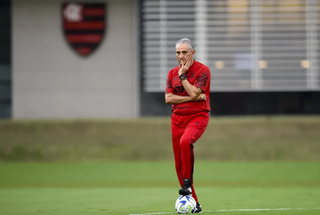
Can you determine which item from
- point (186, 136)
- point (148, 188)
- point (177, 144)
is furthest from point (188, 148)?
point (148, 188)

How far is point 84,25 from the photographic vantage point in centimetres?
1406

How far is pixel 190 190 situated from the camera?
6238 mm

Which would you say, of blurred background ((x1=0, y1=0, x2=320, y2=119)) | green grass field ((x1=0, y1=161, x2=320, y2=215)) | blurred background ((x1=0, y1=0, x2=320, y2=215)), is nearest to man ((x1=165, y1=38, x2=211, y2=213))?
green grass field ((x1=0, y1=161, x2=320, y2=215))

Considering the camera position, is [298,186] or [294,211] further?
[298,186]

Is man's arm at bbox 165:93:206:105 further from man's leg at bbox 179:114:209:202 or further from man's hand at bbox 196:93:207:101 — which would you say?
man's leg at bbox 179:114:209:202

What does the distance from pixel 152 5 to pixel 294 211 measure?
8147 millimetres

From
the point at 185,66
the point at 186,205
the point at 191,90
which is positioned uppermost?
the point at 185,66

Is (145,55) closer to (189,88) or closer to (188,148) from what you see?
(189,88)

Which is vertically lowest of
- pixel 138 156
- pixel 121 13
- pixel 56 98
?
pixel 138 156

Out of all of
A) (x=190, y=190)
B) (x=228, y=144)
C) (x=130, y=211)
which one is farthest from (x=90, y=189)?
(x=228, y=144)

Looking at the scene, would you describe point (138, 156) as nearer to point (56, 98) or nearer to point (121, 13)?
point (56, 98)

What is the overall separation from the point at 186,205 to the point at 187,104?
1020 mm

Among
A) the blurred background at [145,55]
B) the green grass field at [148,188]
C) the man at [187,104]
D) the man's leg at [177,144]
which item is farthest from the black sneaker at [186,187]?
the blurred background at [145,55]

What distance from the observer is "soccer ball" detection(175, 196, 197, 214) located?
6164mm
